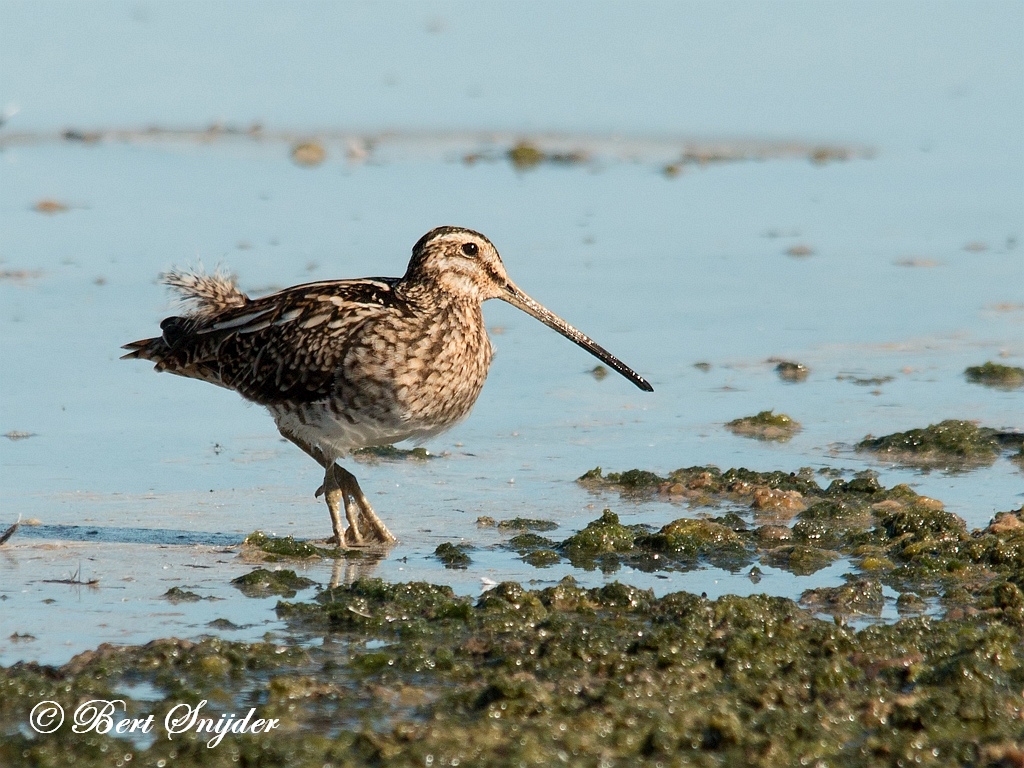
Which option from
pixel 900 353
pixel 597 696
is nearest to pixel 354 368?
pixel 597 696

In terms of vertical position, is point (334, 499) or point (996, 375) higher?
point (334, 499)

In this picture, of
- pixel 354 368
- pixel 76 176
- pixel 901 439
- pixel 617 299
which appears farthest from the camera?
pixel 76 176

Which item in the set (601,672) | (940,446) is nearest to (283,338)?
(601,672)

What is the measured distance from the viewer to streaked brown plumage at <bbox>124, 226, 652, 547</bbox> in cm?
720

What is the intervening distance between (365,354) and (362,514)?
68 cm

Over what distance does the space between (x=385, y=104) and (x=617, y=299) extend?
6346 millimetres

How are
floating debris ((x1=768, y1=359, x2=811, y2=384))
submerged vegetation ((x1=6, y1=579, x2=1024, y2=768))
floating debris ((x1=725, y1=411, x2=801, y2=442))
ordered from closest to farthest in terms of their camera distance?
submerged vegetation ((x1=6, y1=579, x2=1024, y2=768))
floating debris ((x1=725, y1=411, x2=801, y2=442))
floating debris ((x1=768, y1=359, x2=811, y2=384))

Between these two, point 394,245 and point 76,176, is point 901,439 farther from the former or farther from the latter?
point 76,176

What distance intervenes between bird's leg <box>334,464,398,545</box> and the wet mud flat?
36cm

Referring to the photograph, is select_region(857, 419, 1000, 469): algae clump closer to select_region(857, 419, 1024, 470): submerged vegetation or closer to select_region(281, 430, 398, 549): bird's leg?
select_region(857, 419, 1024, 470): submerged vegetation

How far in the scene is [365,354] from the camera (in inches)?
284

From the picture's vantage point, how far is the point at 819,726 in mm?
4859

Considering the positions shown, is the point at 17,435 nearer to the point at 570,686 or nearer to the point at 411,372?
the point at 411,372

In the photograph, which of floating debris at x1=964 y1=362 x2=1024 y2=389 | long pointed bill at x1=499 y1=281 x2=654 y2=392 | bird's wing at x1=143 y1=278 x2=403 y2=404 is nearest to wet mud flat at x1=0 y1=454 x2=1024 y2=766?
bird's wing at x1=143 y1=278 x2=403 y2=404
